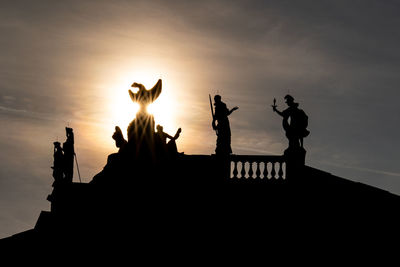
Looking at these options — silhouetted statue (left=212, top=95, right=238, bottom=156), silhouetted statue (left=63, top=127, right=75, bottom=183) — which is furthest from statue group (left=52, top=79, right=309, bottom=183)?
silhouetted statue (left=63, top=127, right=75, bottom=183)

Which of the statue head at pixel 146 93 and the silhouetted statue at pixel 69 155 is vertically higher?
the statue head at pixel 146 93

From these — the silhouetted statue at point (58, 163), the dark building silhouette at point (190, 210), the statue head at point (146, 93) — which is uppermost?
the statue head at point (146, 93)

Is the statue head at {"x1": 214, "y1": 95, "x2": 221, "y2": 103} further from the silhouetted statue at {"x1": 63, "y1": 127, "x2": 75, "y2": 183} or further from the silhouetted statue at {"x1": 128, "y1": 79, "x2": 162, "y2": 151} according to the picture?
the silhouetted statue at {"x1": 63, "y1": 127, "x2": 75, "y2": 183}

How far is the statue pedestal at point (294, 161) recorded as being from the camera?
32.2 meters

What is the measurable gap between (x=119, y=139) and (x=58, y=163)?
5570mm

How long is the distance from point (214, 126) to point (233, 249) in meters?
4.41

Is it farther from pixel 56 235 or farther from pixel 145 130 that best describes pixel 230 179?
pixel 56 235

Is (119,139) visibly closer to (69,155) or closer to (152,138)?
(152,138)

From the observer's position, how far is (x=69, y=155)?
37.4 metres

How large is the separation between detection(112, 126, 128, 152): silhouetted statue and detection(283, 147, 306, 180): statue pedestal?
18.5ft

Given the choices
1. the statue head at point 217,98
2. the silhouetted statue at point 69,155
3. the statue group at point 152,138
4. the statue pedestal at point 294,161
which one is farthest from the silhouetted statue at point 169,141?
the silhouetted statue at point 69,155

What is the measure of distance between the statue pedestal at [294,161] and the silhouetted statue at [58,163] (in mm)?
9738

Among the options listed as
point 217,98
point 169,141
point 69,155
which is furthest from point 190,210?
point 69,155

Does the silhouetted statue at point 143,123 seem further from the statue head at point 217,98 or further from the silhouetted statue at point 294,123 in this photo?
the silhouetted statue at point 294,123
